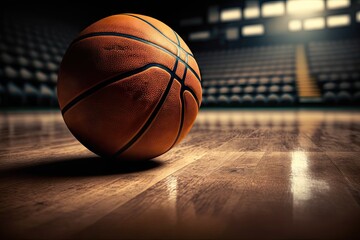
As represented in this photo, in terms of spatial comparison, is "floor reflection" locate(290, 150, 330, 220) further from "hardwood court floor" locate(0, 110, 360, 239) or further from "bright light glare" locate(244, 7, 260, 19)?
"bright light glare" locate(244, 7, 260, 19)

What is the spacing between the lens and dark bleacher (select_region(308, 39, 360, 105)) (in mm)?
6750

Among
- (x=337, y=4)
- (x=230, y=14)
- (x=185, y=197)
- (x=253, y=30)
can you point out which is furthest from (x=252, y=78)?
(x=185, y=197)

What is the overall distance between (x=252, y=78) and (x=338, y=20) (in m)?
3.60

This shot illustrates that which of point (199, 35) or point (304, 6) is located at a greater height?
point (304, 6)

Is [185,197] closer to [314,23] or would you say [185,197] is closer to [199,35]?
[314,23]

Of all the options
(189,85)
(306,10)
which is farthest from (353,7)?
(189,85)

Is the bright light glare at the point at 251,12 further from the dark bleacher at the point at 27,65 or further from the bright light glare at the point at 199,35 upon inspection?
the dark bleacher at the point at 27,65

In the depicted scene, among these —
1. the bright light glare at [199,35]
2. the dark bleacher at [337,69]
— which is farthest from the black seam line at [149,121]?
the bright light glare at [199,35]

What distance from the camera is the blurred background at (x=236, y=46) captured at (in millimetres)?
Answer: 6094

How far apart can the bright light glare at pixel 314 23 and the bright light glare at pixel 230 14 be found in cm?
203

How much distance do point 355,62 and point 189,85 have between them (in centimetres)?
763

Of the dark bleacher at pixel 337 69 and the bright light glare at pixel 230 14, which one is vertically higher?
the bright light glare at pixel 230 14

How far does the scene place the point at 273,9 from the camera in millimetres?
9617

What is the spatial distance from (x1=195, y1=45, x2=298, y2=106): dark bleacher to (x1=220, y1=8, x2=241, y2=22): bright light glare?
1478mm
